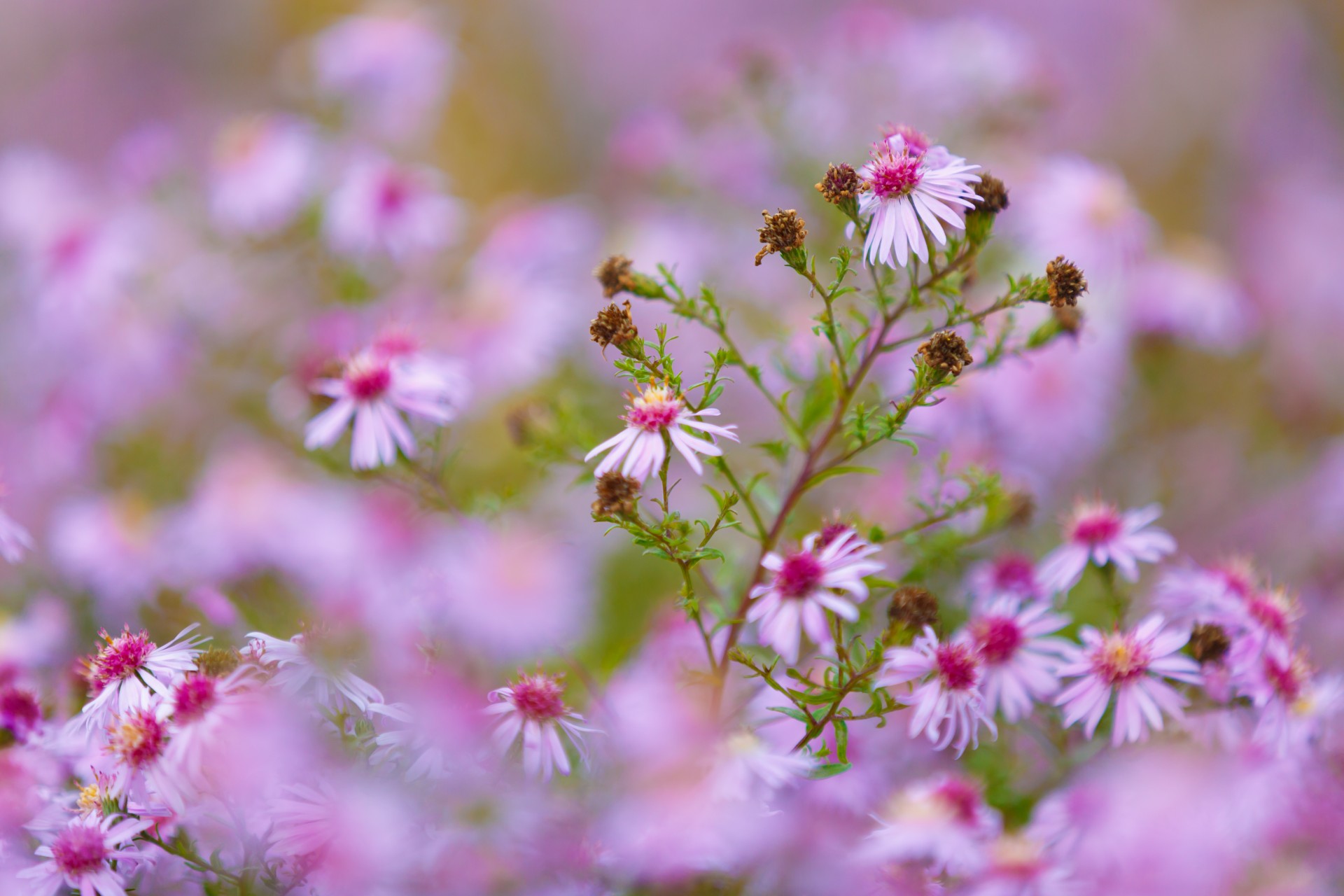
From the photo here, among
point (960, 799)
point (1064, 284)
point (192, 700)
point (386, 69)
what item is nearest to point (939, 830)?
point (960, 799)

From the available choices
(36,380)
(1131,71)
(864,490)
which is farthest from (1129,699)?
(1131,71)

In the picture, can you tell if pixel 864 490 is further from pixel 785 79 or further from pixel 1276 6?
pixel 1276 6

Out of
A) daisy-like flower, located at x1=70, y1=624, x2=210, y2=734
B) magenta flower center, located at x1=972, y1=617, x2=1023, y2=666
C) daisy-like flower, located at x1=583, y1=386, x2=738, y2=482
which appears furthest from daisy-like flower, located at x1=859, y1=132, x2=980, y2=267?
daisy-like flower, located at x1=70, y1=624, x2=210, y2=734

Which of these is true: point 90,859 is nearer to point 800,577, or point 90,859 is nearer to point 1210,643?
point 800,577

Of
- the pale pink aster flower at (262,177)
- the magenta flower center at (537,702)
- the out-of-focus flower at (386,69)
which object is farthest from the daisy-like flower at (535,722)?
the out-of-focus flower at (386,69)

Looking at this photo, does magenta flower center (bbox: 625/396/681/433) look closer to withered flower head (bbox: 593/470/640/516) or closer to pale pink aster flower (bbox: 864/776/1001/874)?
withered flower head (bbox: 593/470/640/516)

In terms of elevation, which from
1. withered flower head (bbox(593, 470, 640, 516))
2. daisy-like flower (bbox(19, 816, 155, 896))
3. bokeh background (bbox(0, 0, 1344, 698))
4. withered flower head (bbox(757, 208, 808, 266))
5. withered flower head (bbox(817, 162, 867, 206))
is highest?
bokeh background (bbox(0, 0, 1344, 698))
